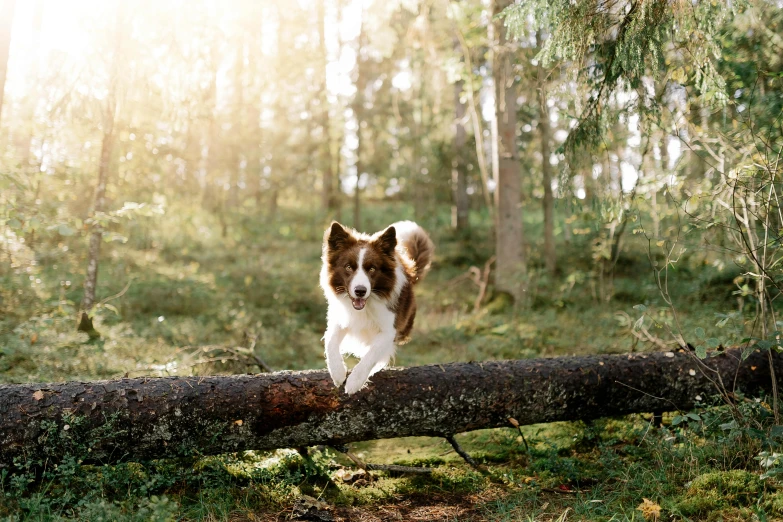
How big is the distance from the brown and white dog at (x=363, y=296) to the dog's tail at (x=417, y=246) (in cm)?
86

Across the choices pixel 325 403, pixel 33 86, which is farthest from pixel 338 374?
pixel 33 86

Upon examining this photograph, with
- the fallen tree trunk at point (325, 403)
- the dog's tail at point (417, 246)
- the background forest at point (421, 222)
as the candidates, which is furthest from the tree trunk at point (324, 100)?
the fallen tree trunk at point (325, 403)

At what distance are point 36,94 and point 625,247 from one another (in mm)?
15392

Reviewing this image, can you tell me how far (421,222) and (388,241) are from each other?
53.1ft

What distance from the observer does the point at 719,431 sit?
5.51 metres

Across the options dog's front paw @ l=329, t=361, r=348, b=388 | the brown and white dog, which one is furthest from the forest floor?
the brown and white dog

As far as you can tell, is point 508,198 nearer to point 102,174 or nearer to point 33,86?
point 102,174

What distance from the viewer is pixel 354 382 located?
5.42 meters

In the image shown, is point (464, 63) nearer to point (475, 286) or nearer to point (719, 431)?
point (475, 286)

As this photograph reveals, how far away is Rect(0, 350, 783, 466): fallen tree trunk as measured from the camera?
4.88 m

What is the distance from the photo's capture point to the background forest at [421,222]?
509 cm

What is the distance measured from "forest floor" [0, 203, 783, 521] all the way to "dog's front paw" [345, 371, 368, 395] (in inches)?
37.3

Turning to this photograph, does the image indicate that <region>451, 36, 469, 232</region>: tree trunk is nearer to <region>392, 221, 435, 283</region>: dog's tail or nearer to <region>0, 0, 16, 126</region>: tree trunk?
<region>392, 221, 435, 283</region>: dog's tail

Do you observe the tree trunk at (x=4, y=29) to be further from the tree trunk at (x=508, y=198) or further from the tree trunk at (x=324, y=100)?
the tree trunk at (x=324, y=100)
